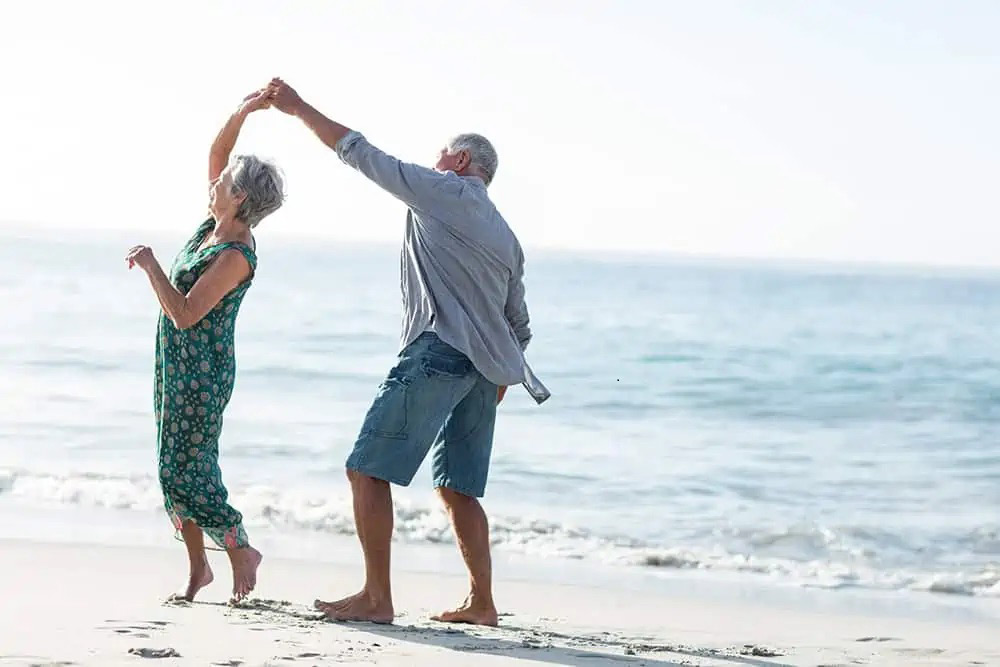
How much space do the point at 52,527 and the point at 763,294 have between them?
4500cm

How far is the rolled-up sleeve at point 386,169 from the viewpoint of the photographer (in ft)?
13.6

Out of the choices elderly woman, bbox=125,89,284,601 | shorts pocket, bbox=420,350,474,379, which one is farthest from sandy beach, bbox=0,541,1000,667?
shorts pocket, bbox=420,350,474,379

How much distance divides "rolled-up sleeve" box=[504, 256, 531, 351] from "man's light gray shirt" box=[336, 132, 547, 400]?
0.10 metres

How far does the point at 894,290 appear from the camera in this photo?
2398 inches

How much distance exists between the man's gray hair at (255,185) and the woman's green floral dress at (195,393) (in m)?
0.11

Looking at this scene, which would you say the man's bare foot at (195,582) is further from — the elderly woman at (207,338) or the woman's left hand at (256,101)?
the woman's left hand at (256,101)

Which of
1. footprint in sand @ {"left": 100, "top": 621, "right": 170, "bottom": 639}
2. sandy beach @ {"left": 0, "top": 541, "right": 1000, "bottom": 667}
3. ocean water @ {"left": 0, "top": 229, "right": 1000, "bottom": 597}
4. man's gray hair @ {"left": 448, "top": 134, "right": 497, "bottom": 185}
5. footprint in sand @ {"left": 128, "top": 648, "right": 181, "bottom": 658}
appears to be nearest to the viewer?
footprint in sand @ {"left": 128, "top": 648, "right": 181, "bottom": 658}

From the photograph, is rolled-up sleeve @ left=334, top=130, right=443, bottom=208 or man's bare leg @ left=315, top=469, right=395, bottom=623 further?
man's bare leg @ left=315, top=469, right=395, bottom=623

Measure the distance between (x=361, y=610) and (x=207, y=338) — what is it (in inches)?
37.9

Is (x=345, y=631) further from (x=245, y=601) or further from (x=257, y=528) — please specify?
(x=257, y=528)

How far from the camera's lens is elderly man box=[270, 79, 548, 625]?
425 cm

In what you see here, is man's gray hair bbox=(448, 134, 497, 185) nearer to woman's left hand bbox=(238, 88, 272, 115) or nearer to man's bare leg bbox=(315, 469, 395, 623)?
woman's left hand bbox=(238, 88, 272, 115)

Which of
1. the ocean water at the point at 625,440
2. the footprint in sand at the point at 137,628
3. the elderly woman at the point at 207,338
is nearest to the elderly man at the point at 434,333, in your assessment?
the elderly woman at the point at 207,338

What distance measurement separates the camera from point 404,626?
14.6 ft
